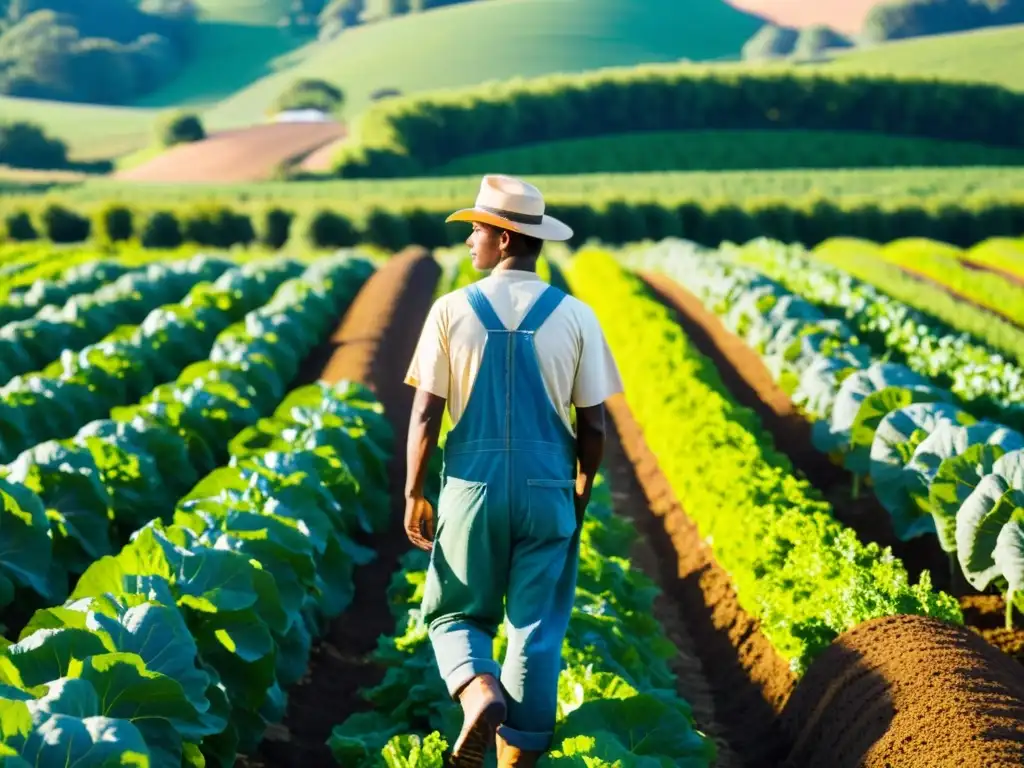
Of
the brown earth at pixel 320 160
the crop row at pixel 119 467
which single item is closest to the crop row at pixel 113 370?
the crop row at pixel 119 467

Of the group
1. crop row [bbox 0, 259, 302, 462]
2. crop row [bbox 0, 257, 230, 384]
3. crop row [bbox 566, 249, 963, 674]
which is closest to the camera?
crop row [bbox 566, 249, 963, 674]

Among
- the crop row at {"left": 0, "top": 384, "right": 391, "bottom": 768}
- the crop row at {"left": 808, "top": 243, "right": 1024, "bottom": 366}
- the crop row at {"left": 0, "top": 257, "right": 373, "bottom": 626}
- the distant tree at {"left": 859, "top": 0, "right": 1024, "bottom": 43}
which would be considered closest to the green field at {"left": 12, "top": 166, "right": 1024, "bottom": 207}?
the crop row at {"left": 808, "top": 243, "right": 1024, "bottom": 366}

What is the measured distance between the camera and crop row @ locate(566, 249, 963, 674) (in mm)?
6742

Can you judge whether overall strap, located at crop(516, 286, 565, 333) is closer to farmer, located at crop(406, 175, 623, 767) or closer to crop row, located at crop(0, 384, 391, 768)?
farmer, located at crop(406, 175, 623, 767)

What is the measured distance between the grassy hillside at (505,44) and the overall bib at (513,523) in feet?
325

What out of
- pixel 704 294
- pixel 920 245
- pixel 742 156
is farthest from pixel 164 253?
pixel 742 156

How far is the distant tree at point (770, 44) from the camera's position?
390ft

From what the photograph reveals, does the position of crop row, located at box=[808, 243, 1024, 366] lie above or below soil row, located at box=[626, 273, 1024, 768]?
below

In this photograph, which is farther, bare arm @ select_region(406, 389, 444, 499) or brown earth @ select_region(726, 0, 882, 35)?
brown earth @ select_region(726, 0, 882, 35)

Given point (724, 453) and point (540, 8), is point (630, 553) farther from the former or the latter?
point (540, 8)

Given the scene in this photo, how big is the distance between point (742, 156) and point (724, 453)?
54.9 meters

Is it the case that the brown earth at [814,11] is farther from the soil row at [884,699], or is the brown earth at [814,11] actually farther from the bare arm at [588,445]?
the bare arm at [588,445]

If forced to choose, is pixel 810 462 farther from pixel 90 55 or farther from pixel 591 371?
pixel 90 55

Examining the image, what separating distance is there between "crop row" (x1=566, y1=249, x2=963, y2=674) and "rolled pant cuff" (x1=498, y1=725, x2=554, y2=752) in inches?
85.9
